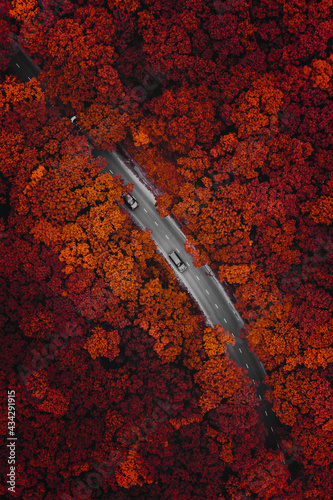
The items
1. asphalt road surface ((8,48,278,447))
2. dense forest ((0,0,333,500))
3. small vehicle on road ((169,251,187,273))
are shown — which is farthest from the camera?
small vehicle on road ((169,251,187,273))

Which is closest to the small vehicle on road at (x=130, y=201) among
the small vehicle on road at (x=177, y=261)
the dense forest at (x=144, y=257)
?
the dense forest at (x=144, y=257)

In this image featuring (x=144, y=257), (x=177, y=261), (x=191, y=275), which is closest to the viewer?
(x=144, y=257)

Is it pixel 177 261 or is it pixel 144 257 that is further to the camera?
pixel 177 261

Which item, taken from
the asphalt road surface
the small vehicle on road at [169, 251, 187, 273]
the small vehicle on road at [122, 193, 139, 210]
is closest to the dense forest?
the small vehicle on road at [122, 193, 139, 210]

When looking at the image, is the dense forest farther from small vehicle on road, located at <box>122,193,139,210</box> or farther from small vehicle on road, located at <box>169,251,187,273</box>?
small vehicle on road, located at <box>169,251,187,273</box>

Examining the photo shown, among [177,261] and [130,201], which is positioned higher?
[130,201]

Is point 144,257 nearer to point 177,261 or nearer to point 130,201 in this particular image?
point 177,261

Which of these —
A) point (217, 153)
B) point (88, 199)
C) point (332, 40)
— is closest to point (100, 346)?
point (88, 199)

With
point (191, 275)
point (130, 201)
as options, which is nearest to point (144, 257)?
point (191, 275)

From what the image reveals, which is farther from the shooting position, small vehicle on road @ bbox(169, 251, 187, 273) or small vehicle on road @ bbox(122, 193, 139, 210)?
small vehicle on road @ bbox(169, 251, 187, 273)
